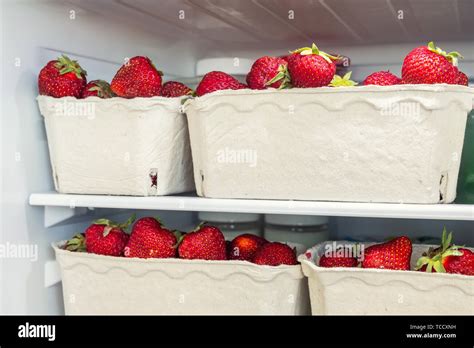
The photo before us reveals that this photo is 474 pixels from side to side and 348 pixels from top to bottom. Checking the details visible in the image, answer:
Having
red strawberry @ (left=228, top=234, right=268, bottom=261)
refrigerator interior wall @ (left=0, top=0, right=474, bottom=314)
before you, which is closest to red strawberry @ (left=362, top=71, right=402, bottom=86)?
refrigerator interior wall @ (left=0, top=0, right=474, bottom=314)

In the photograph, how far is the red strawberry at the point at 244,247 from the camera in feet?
3.80

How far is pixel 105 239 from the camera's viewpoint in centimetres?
112

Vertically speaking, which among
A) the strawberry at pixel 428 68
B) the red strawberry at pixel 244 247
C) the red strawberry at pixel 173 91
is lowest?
the red strawberry at pixel 244 247

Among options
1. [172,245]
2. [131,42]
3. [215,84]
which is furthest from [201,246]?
[131,42]

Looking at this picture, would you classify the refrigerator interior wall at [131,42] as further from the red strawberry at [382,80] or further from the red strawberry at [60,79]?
the red strawberry at [382,80]

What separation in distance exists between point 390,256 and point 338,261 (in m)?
0.09

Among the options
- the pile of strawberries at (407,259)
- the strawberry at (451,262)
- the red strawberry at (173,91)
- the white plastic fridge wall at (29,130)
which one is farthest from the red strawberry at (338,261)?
the white plastic fridge wall at (29,130)

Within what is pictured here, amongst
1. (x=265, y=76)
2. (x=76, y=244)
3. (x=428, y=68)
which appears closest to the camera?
(x=428, y=68)

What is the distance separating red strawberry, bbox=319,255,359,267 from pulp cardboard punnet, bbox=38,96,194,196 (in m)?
0.30

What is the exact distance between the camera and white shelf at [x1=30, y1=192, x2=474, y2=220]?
94 cm

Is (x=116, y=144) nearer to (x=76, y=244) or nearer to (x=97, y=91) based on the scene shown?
(x=97, y=91)
